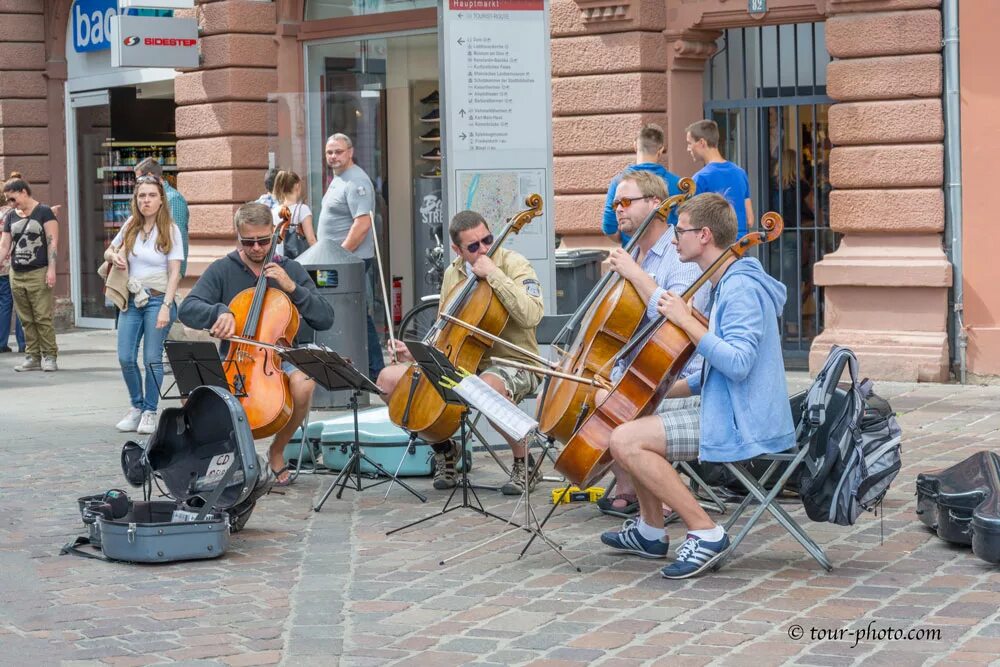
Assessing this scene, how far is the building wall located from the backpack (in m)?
5.36

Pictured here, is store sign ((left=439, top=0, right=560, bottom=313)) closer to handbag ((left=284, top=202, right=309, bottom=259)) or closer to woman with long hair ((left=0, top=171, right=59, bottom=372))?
handbag ((left=284, top=202, right=309, bottom=259))

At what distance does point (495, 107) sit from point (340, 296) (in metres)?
2.38

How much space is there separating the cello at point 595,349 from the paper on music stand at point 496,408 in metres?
0.44

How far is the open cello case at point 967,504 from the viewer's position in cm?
608

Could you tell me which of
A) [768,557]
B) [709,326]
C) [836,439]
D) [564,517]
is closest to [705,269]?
[709,326]

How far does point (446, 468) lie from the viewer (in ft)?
27.1

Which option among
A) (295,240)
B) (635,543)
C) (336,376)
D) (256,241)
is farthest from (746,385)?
(295,240)

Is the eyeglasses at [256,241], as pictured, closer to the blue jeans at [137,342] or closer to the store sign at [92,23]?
the blue jeans at [137,342]

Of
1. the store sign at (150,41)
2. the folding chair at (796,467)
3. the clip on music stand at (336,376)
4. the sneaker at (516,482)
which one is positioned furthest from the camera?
the store sign at (150,41)

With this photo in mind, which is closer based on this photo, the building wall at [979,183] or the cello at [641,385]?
the cello at [641,385]

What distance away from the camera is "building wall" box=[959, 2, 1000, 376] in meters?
11.2

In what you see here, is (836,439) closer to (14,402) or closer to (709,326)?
(709,326)

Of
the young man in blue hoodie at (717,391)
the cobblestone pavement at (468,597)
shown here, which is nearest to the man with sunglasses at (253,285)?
the cobblestone pavement at (468,597)

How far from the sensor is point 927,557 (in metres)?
6.40
